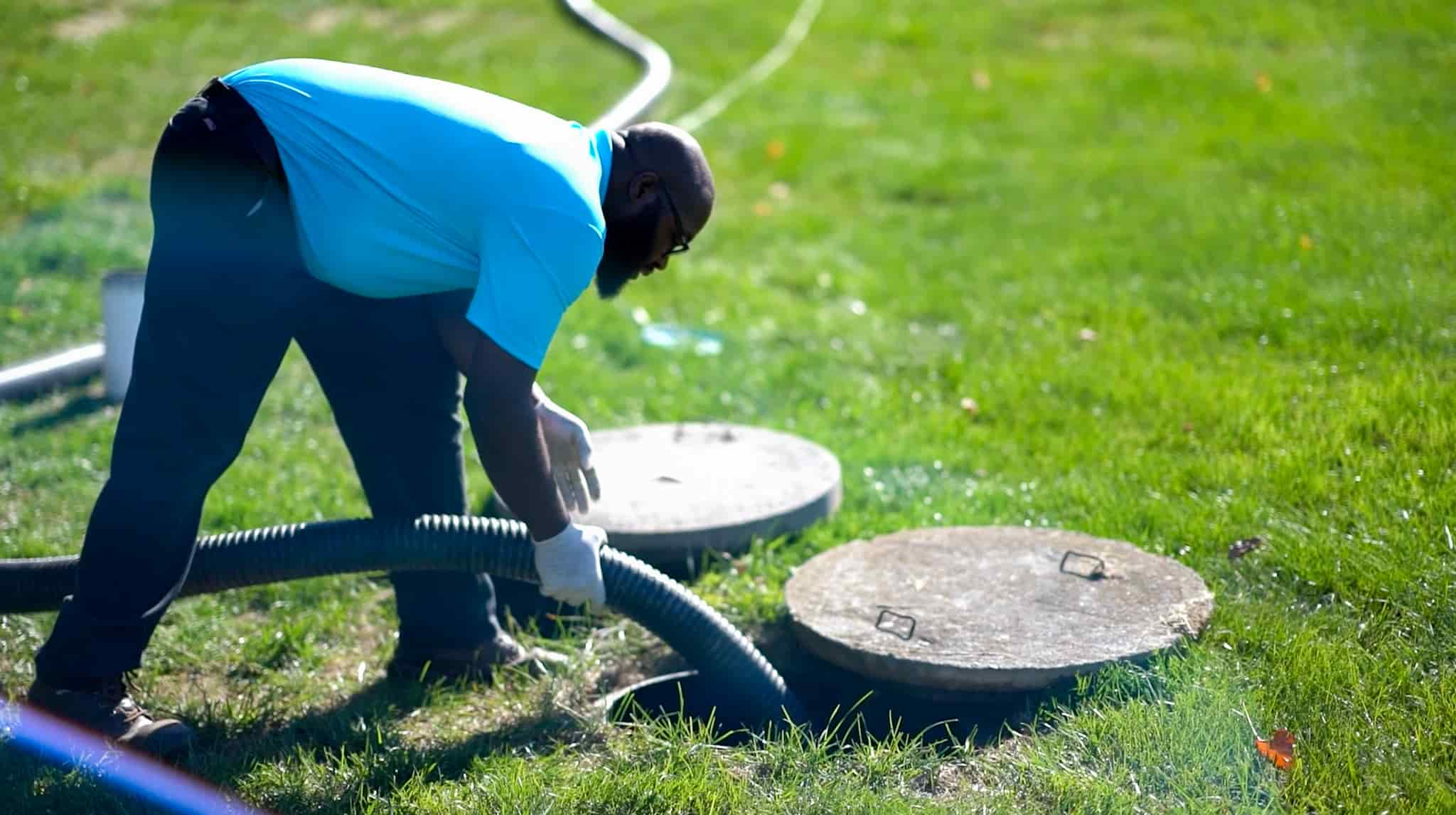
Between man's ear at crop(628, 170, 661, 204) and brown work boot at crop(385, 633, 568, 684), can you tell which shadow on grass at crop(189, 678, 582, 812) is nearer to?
brown work boot at crop(385, 633, 568, 684)

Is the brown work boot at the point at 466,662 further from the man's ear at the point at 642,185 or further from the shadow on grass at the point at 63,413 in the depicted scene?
the shadow on grass at the point at 63,413

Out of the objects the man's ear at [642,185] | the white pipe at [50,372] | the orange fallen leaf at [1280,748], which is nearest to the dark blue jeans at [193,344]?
the man's ear at [642,185]

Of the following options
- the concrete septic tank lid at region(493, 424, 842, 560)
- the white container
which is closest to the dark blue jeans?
the concrete septic tank lid at region(493, 424, 842, 560)

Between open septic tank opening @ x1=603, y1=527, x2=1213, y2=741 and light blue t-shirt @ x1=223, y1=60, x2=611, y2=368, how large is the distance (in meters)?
1.20

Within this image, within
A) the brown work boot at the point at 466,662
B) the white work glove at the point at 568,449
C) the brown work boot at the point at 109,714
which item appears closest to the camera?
the brown work boot at the point at 109,714

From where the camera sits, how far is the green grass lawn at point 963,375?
3.09 meters

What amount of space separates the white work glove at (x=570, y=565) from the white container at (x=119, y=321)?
303cm

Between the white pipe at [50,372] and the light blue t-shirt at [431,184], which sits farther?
the white pipe at [50,372]

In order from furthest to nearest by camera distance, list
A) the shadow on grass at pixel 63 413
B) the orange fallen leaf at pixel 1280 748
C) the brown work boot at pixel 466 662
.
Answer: the shadow on grass at pixel 63 413 → the brown work boot at pixel 466 662 → the orange fallen leaf at pixel 1280 748

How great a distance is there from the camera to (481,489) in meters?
4.78

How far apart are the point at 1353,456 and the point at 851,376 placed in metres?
2.05

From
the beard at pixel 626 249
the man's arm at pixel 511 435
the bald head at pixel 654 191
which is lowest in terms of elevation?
the man's arm at pixel 511 435

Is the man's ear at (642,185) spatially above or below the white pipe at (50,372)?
above

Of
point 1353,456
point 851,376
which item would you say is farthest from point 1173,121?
point 1353,456
